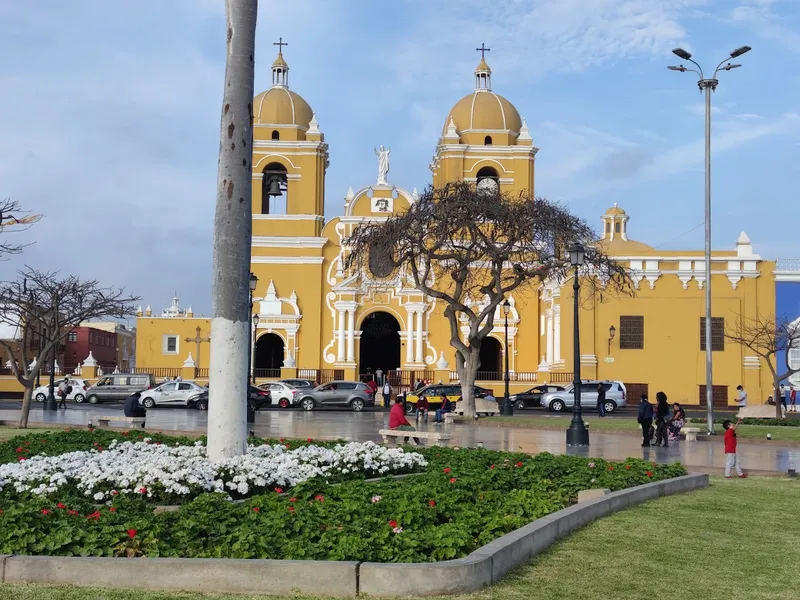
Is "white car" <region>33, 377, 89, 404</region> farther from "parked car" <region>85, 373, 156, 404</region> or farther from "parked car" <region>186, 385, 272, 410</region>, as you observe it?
"parked car" <region>186, 385, 272, 410</region>

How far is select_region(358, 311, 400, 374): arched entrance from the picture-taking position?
2152 inches

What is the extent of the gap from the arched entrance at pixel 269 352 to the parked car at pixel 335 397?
13758 mm

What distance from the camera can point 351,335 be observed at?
164ft

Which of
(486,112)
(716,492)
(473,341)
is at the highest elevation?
(486,112)

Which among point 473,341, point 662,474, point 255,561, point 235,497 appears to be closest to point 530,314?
point 473,341

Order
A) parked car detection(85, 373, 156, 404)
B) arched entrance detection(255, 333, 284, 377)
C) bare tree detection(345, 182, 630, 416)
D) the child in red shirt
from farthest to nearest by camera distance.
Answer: arched entrance detection(255, 333, 284, 377) < parked car detection(85, 373, 156, 404) < bare tree detection(345, 182, 630, 416) < the child in red shirt

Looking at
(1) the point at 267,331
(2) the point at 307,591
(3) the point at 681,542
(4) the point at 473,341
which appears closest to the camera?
(2) the point at 307,591

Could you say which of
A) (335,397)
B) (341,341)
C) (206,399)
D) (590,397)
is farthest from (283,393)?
(590,397)

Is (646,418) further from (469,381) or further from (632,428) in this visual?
(469,381)

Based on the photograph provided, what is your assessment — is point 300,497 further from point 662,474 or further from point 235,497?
point 662,474

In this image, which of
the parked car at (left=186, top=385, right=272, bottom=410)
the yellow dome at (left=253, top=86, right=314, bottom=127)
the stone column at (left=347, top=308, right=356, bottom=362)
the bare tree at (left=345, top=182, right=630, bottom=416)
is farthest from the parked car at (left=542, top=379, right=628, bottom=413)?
the yellow dome at (left=253, top=86, right=314, bottom=127)

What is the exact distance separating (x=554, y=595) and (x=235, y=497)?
4235mm

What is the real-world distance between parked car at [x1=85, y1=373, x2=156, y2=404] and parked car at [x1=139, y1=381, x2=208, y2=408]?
4912 mm

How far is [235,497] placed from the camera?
9.70 m
